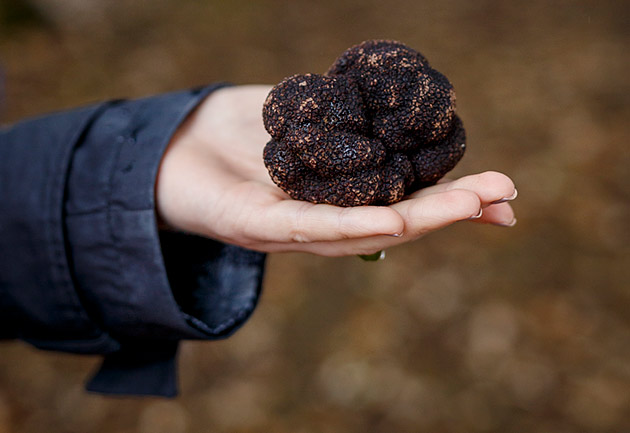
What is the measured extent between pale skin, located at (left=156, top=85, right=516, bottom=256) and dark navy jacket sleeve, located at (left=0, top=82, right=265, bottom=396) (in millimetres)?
96

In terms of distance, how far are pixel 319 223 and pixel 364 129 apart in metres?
0.33

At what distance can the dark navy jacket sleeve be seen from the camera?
1.45 m

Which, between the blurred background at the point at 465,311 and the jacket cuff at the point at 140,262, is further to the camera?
the blurred background at the point at 465,311

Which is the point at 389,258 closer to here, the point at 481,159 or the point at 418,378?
the point at 418,378

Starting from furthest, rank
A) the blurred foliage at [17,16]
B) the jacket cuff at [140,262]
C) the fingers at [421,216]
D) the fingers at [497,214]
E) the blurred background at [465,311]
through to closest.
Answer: the blurred foliage at [17,16]
the blurred background at [465,311]
the jacket cuff at [140,262]
the fingers at [497,214]
the fingers at [421,216]

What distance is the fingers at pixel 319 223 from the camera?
3.77 feet

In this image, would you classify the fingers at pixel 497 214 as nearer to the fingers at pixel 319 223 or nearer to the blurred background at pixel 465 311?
the fingers at pixel 319 223

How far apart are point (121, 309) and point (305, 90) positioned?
0.79m

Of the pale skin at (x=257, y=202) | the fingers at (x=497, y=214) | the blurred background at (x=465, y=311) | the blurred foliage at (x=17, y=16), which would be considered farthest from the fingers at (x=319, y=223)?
the blurred foliage at (x=17, y=16)

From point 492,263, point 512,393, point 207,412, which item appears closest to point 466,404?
point 512,393

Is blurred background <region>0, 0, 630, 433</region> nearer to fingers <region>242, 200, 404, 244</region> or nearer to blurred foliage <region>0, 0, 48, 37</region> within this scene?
blurred foliage <region>0, 0, 48, 37</region>

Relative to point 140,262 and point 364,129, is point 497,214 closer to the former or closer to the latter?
point 364,129

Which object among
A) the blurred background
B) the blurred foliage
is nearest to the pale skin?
the blurred background

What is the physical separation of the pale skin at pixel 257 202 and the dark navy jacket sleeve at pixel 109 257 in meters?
0.10
